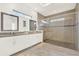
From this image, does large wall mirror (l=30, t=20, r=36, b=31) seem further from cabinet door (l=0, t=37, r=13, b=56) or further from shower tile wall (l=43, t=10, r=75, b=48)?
cabinet door (l=0, t=37, r=13, b=56)

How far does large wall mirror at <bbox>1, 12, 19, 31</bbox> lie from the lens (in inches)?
94.2

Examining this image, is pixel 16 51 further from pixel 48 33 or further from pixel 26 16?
pixel 48 33

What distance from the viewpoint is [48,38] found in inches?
155

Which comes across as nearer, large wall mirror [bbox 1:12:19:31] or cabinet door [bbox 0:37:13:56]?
cabinet door [bbox 0:37:13:56]

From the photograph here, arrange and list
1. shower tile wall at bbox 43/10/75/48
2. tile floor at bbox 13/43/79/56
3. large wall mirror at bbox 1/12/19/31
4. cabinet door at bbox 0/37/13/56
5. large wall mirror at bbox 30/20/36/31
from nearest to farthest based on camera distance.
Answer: cabinet door at bbox 0/37/13/56
large wall mirror at bbox 1/12/19/31
tile floor at bbox 13/43/79/56
shower tile wall at bbox 43/10/75/48
large wall mirror at bbox 30/20/36/31

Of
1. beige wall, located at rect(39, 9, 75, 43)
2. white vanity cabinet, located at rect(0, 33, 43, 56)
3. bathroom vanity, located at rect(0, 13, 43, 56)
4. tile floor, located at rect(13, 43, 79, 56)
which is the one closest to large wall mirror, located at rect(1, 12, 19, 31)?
bathroom vanity, located at rect(0, 13, 43, 56)

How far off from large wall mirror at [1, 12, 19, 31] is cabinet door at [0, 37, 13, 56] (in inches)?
15.3

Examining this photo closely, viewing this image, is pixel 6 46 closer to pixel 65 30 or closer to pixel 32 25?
pixel 32 25

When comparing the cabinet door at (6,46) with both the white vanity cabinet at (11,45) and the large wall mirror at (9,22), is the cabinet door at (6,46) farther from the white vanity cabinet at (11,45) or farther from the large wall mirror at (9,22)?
the large wall mirror at (9,22)

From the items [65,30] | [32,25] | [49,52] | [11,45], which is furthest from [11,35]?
[65,30]

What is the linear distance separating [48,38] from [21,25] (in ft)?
4.94

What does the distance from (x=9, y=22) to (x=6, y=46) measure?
805 mm

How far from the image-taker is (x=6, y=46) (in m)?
2.20

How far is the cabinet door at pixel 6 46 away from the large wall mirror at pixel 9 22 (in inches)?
15.3
